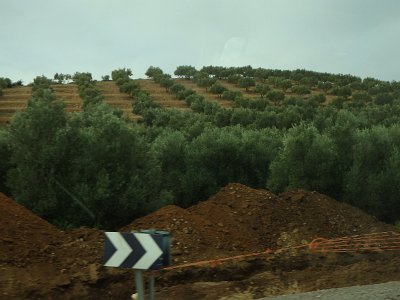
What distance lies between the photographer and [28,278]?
531 inches

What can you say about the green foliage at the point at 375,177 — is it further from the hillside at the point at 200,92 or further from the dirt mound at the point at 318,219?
the hillside at the point at 200,92

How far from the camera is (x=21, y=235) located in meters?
15.8

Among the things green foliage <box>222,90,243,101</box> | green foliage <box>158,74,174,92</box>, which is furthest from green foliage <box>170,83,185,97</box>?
green foliage <box>222,90,243,101</box>

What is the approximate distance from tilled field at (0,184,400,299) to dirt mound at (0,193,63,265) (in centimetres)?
3

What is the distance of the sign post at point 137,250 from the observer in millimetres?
6742

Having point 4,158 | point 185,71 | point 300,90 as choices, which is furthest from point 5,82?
point 4,158

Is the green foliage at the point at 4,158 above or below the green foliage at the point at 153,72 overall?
below

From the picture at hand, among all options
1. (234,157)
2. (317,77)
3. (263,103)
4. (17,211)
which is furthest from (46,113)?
(317,77)

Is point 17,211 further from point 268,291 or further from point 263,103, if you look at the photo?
point 263,103

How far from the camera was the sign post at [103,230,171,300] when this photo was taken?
6742 millimetres

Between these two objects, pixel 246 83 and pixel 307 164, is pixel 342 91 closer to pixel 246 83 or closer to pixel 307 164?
pixel 246 83

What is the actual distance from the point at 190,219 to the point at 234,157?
40.1 feet

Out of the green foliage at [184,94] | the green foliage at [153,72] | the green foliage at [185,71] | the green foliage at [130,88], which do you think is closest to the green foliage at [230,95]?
the green foliage at [184,94]

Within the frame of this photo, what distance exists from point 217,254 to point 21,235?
6.01 m
